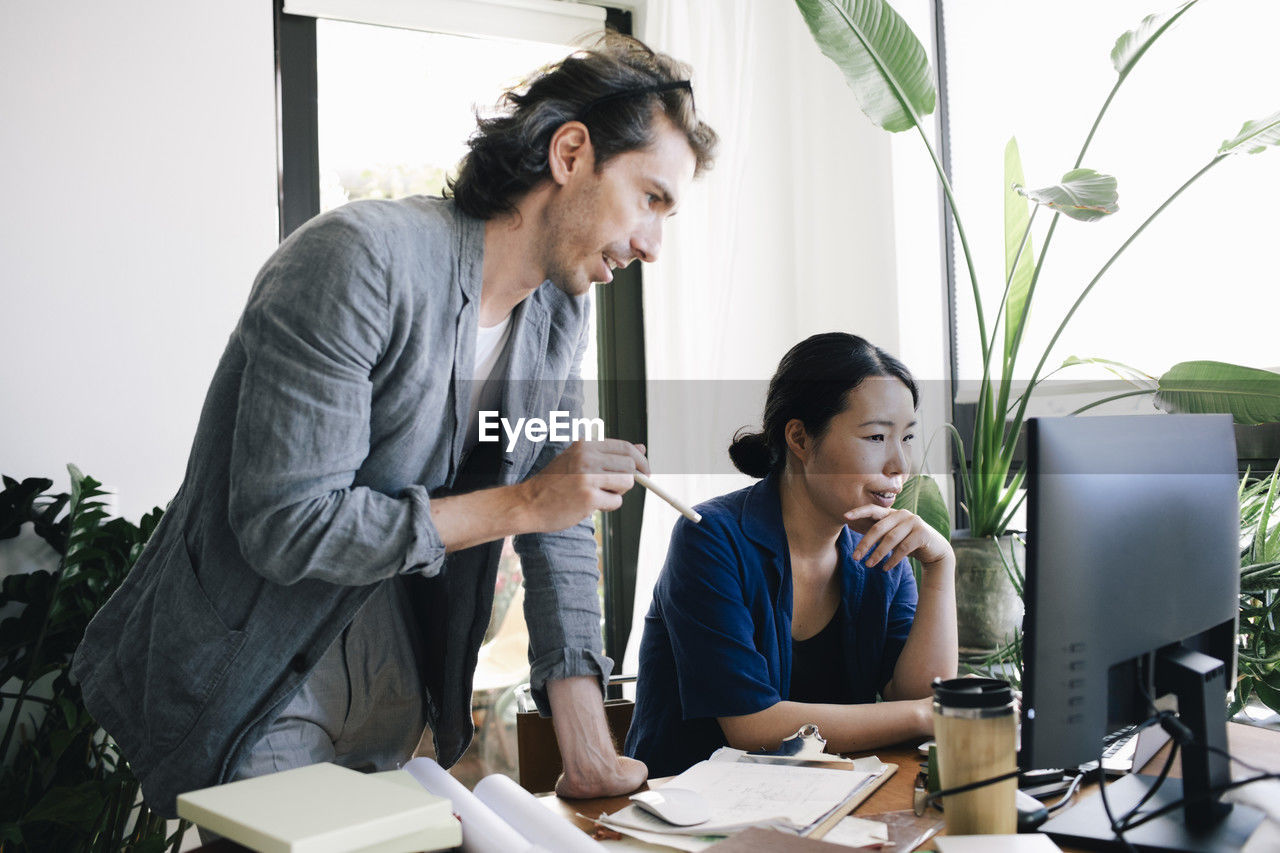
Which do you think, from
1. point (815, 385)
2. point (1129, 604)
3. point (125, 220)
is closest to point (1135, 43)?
point (815, 385)

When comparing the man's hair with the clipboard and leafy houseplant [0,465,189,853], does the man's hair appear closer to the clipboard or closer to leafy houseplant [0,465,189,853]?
the clipboard

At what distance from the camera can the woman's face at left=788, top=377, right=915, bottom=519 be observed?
1734 millimetres

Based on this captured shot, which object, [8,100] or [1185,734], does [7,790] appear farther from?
[1185,734]

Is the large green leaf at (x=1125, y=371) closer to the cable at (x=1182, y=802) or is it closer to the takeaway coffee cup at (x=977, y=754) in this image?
the cable at (x=1182, y=802)

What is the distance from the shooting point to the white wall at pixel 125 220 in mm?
2432

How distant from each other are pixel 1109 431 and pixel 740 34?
2403 millimetres

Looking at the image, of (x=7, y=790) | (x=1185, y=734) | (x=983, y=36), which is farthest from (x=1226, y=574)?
(x=7, y=790)

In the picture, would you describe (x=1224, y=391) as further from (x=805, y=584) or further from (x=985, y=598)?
(x=805, y=584)

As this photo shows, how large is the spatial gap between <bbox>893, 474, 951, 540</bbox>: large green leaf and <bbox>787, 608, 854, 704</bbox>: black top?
0.44 metres

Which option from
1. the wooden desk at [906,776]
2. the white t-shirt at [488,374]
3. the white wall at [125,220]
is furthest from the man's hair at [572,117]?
the white wall at [125,220]

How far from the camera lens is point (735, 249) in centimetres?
305

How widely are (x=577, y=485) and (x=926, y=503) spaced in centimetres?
112

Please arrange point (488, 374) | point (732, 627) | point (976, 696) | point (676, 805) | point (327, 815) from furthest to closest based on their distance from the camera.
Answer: point (732, 627) < point (488, 374) < point (676, 805) < point (976, 696) < point (327, 815)

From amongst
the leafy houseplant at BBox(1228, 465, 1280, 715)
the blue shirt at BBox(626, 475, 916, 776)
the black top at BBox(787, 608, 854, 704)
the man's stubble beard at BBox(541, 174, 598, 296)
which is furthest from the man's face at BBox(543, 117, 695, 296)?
the leafy houseplant at BBox(1228, 465, 1280, 715)
